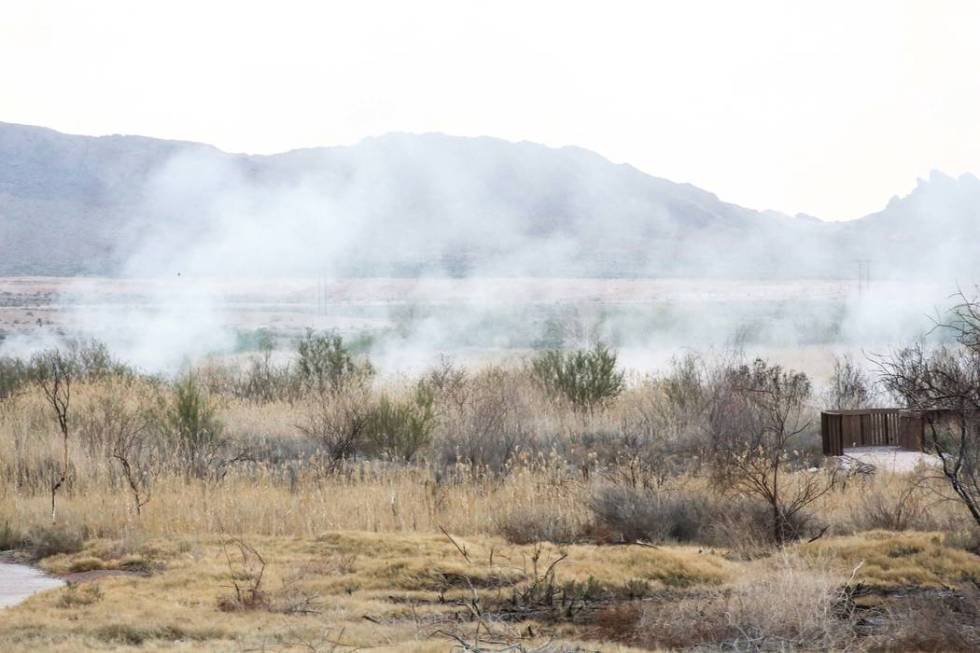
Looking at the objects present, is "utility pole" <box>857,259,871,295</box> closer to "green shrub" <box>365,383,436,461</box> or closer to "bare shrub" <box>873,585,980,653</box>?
"green shrub" <box>365,383,436,461</box>

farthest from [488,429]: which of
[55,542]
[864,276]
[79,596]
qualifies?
[864,276]

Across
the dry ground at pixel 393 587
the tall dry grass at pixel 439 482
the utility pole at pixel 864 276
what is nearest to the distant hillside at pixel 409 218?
the utility pole at pixel 864 276

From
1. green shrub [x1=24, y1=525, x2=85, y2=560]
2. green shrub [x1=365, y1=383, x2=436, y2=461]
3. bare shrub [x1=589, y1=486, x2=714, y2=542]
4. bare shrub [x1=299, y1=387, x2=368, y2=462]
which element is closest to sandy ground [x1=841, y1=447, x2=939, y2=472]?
bare shrub [x1=589, y1=486, x2=714, y2=542]

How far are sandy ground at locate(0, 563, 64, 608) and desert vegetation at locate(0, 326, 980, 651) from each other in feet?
0.75

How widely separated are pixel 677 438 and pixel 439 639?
34.1 ft

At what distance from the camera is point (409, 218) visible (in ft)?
347

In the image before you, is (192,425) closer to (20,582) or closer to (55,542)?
(55,542)

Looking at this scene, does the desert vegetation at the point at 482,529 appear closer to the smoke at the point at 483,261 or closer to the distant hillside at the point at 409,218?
the smoke at the point at 483,261

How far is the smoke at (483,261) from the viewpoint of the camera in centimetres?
6244

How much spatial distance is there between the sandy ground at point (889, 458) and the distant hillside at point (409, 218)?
67.9m

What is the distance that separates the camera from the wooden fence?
58.1 feet

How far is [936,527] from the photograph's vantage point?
12.1 metres

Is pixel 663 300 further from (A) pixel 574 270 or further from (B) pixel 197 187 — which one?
(B) pixel 197 187

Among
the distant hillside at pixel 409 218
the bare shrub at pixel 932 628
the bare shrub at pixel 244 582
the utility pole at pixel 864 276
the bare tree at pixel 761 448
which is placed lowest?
the bare shrub at pixel 932 628
